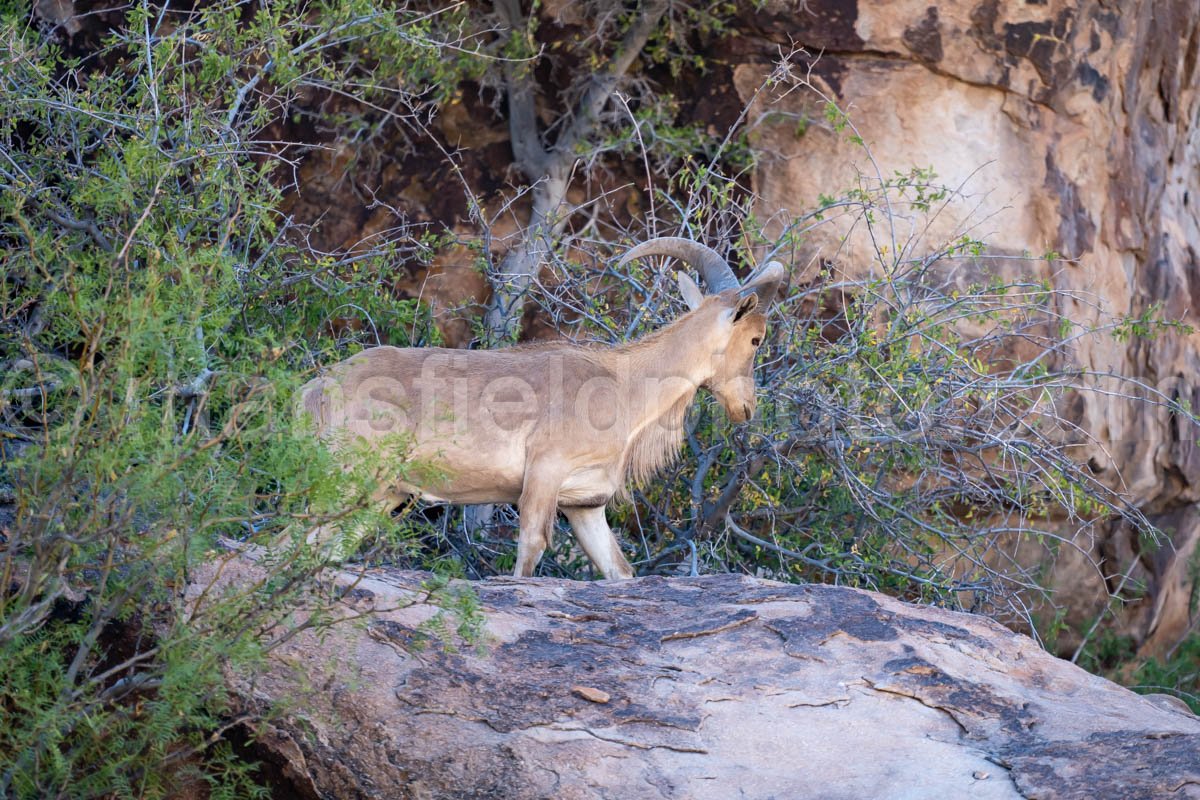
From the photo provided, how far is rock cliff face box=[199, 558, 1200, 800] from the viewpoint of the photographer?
15.7 feet

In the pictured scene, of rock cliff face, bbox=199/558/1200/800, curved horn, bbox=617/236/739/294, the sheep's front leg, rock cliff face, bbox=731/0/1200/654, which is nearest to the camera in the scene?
rock cliff face, bbox=199/558/1200/800

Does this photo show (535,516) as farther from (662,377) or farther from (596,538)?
(662,377)

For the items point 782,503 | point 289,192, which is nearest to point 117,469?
point 782,503

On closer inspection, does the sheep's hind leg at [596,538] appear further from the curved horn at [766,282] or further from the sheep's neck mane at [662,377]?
the curved horn at [766,282]

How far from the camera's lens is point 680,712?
5.12 meters

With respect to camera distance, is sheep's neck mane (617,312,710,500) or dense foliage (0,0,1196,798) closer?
dense foliage (0,0,1196,798)

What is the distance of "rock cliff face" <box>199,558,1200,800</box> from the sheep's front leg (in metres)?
1.20

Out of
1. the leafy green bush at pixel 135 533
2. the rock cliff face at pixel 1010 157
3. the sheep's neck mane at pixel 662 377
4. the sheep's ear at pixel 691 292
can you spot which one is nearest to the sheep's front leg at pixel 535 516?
the sheep's neck mane at pixel 662 377

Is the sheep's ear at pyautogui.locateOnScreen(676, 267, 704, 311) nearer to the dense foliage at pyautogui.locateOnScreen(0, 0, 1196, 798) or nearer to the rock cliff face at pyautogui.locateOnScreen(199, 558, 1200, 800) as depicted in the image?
the dense foliage at pyautogui.locateOnScreen(0, 0, 1196, 798)

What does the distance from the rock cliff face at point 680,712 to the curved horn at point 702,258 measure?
8.60 ft

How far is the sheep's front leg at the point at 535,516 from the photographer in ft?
23.4

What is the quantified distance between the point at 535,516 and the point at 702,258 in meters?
1.93

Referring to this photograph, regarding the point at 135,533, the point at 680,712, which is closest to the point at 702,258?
the point at 680,712

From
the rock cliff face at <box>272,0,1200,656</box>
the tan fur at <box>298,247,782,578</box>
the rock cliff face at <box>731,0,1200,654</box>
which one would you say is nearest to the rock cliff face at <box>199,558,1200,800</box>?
the tan fur at <box>298,247,782,578</box>
